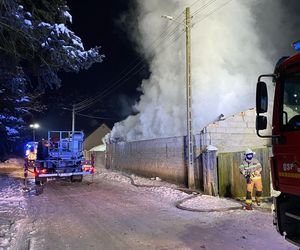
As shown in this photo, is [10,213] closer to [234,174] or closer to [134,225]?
[134,225]

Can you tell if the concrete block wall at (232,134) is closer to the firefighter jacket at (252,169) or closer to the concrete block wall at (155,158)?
the concrete block wall at (155,158)

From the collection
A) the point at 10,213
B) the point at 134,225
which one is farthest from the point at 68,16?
the point at 10,213

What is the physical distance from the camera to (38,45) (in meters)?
8.57

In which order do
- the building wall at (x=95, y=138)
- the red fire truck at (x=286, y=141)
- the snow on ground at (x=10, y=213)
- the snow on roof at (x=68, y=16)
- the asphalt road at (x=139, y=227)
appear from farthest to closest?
the building wall at (x=95, y=138) → the snow on roof at (x=68, y=16) → the snow on ground at (x=10, y=213) → the asphalt road at (x=139, y=227) → the red fire truck at (x=286, y=141)

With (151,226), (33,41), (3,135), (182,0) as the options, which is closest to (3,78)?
(33,41)

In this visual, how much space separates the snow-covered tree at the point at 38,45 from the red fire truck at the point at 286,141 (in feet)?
15.9

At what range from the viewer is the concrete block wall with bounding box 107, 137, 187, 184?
17.5 metres

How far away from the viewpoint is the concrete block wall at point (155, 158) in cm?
1747

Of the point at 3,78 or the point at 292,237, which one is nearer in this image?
the point at 292,237

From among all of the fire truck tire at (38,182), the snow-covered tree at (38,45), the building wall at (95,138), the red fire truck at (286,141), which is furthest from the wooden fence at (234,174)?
the building wall at (95,138)

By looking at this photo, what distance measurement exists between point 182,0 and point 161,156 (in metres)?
A: 10.3

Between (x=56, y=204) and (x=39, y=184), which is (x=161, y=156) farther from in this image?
(x=56, y=204)

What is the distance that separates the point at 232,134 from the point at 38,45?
10.2 meters

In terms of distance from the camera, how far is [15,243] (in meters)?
7.45
